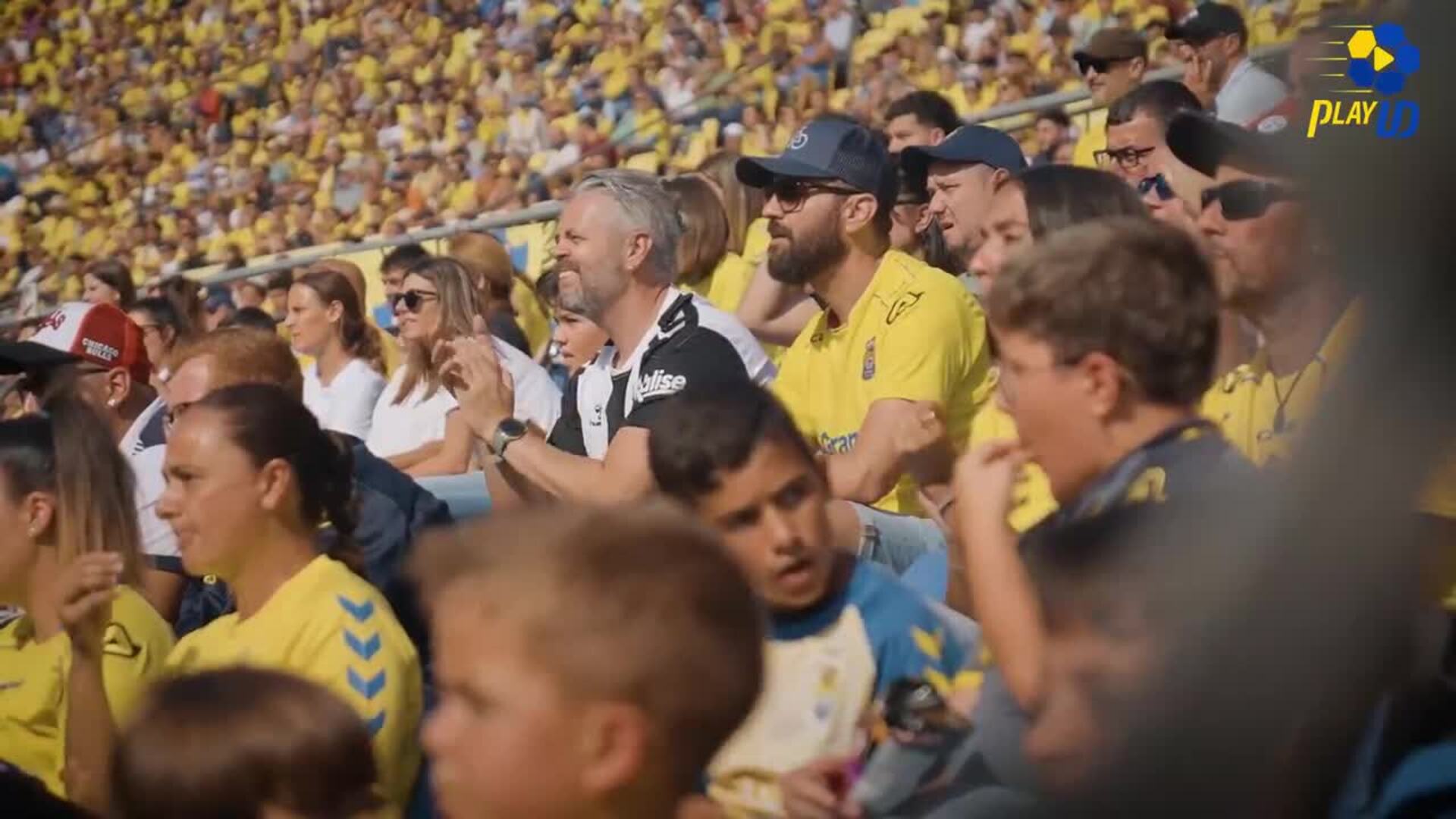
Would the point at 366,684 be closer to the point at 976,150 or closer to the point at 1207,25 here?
the point at 976,150

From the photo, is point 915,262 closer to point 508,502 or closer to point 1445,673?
point 508,502

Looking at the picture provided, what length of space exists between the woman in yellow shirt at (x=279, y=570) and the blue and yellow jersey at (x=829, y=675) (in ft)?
2.49

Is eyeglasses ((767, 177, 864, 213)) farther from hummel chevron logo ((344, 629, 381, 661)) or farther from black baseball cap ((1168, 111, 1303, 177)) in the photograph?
hummel chevron logo ((344, 629, 381, 661))

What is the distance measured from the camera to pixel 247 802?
2.14 meters

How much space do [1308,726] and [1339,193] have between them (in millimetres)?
180

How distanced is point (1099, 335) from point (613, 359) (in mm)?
2798

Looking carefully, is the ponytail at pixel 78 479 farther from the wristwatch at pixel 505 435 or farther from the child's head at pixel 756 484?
the child's head at pixel 756 484

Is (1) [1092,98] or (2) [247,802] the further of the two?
(1) [1092,98]

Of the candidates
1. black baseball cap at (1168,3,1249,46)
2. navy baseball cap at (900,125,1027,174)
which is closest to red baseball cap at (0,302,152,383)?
navy baseball cap at (900,125,1027,174)

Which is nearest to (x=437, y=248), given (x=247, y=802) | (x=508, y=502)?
(x=508, y=502)

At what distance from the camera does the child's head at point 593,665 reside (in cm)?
158

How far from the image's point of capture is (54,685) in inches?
132

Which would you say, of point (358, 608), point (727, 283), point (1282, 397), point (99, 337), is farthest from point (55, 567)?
point (727, 283)

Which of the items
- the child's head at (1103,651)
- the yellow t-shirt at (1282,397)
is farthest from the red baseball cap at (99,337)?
the child's head at (1103,651)
